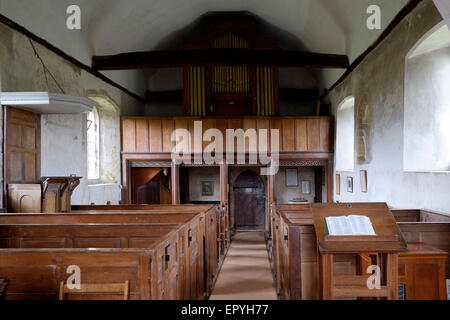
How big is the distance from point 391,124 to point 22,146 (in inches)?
264

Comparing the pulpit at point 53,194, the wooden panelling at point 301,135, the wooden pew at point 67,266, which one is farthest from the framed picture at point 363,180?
the wooden pew at point 67,266

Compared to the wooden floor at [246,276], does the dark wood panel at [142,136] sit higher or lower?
higher

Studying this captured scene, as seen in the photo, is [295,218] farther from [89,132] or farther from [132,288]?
[89,132]

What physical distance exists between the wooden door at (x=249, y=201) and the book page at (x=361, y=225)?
907 cm

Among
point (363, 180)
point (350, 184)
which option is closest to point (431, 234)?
point (363, 180)

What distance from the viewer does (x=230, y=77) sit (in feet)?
37.4

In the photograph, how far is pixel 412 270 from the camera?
3674 mm

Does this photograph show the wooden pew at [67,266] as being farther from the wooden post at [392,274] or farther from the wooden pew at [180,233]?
the wooden post at [392,274]

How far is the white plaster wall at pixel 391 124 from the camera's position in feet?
17.0

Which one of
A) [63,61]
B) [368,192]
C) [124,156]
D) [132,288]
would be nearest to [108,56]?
[63,61]

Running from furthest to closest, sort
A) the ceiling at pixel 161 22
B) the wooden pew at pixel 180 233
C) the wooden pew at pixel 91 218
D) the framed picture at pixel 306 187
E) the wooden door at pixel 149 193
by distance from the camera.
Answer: the framed picture at pixel 306 187, the wooden door at pixel 149 193, the ceiling at pixel 161 22, the wooden pew at pixel 91 218, the wooden pew at pixel 180 233

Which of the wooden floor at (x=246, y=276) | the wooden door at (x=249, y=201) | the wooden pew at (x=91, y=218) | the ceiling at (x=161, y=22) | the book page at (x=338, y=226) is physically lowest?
the wooden floor at (x=246, y=276)

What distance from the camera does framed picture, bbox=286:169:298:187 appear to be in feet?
40.6

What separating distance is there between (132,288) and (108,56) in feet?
24.7
